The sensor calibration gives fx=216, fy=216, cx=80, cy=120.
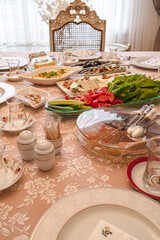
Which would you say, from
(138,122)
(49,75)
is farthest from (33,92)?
(138,122)

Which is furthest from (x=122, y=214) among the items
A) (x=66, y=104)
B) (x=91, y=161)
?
(x=66, y=104)

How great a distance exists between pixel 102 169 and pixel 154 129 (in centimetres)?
25

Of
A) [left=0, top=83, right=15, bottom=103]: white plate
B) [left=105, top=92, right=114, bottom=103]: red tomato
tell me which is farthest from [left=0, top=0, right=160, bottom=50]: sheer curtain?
[left=105, top=92, right=114, bottom=103]: red tomato

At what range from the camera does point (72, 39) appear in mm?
2445

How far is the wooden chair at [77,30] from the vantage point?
7.28 feet

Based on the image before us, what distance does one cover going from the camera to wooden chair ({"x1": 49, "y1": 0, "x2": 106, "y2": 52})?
2219 millimetres

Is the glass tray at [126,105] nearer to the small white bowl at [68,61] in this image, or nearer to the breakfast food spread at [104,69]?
the breakfast food spread at [104,69]

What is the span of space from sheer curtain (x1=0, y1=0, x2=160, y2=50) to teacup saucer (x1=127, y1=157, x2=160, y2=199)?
3.13 m

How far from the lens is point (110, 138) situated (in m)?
0.73

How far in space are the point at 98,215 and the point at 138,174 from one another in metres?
0.19

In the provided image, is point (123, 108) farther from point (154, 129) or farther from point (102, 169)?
point (102, 169)

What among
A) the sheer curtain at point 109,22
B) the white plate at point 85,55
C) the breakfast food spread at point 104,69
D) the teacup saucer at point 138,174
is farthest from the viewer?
the sheer curtain at point 109,22

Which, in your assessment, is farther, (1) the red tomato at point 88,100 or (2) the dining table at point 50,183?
(1) the red tomato at point 88,100

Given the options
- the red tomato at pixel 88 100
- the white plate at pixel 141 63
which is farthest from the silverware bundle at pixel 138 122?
the white plate at pixel 141 63
